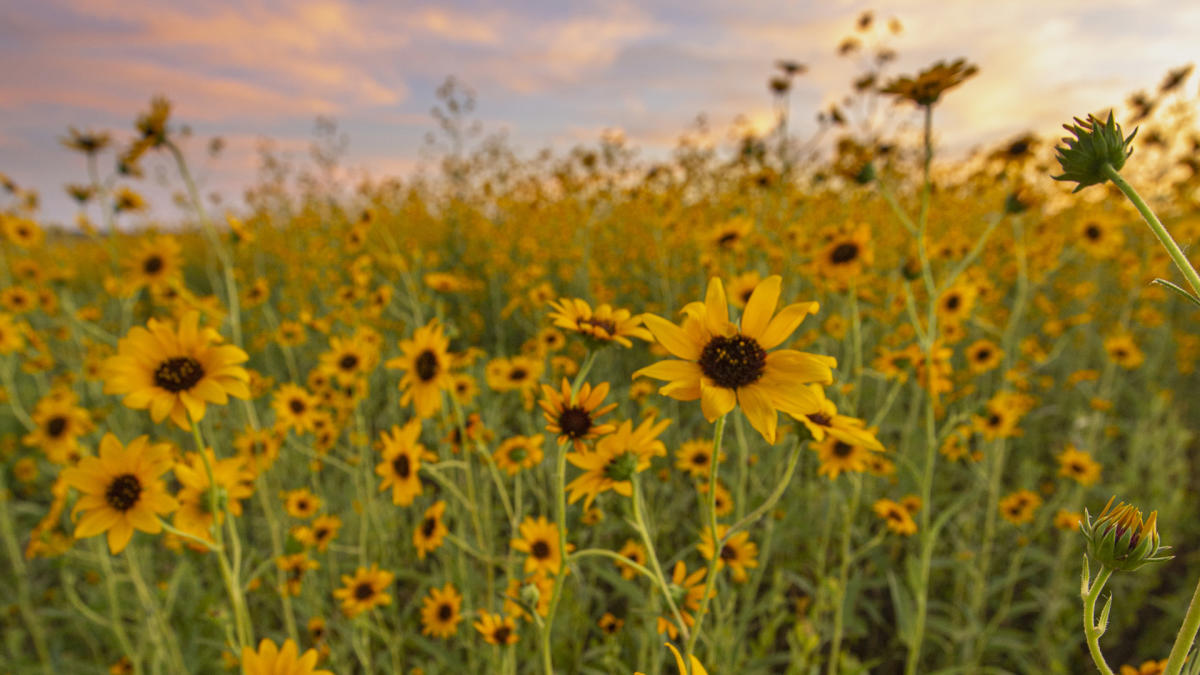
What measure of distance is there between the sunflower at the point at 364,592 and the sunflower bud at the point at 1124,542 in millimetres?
1398

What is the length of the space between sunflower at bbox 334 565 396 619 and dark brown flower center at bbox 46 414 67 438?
1.21m

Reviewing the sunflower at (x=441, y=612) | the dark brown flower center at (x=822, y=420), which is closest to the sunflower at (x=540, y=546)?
the sunflower at (x=441, y=612)

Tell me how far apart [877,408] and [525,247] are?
299 cm

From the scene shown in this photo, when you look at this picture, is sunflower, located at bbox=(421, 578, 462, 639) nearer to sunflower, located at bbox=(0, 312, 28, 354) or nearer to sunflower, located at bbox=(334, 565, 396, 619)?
sunflower, located at bbox=(334, 565, 396, 619)

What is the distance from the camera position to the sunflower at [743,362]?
2.36 ft

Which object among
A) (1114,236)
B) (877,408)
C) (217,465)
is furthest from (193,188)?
(1114,236)

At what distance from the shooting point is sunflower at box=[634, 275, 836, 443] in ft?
2.36

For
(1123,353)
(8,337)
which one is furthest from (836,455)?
(8,337)

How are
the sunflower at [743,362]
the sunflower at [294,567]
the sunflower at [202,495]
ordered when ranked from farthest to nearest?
1. the sunflower at [294,567]
2. the sunflower at [202,495]
3. the sunflower at [743,362]

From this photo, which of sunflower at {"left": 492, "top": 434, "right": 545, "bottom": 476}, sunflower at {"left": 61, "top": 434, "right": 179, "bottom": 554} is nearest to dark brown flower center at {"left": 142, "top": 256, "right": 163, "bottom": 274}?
sunflower at {"left": 61, "top": 434, "right": 179, "bottom": 554}

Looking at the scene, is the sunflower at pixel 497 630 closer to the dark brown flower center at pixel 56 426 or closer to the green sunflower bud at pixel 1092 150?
the green sunflower bud at pixel 1092 150

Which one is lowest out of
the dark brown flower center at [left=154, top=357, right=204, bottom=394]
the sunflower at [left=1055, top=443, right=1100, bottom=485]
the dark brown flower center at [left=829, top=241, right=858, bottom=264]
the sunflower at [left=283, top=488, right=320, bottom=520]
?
the sunflower at [left=283, top=488, right=320, bottom=520]

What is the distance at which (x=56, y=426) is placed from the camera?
189 cm

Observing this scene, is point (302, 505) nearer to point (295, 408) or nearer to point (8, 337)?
point (295, 408)
